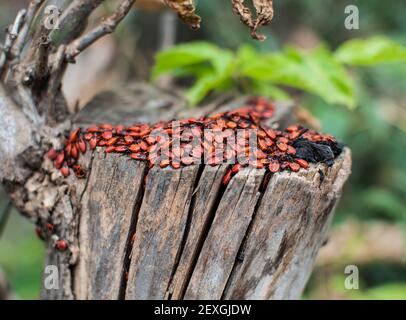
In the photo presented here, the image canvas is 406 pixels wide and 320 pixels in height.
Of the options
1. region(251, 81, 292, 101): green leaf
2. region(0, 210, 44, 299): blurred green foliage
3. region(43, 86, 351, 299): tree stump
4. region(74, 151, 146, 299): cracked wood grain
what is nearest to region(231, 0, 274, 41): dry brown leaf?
region(43, 86, 351, 299): tree stump

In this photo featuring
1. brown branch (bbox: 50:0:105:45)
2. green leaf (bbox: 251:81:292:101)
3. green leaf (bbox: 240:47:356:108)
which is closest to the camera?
brown branch (bbox: 50:0:105:45)

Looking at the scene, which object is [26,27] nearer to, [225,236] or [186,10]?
[186,10]

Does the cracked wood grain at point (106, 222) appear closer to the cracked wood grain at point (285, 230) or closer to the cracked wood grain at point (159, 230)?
the cracked wood grain at point (159, 230)

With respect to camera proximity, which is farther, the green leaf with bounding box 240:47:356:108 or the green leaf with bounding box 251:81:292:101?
the green leaf with bounding box 251:81:292:101

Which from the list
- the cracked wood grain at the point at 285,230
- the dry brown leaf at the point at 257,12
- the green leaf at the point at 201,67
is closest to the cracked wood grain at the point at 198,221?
the cracked wood grain at the point at 285,230

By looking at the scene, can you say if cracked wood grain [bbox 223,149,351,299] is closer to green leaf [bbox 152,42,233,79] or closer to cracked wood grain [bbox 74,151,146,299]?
cracked wood grain [bbox 74,151,146,299]

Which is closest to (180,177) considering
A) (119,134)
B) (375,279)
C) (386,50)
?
(119,134)

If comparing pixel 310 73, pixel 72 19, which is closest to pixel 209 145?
pixel 72 19
